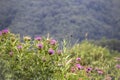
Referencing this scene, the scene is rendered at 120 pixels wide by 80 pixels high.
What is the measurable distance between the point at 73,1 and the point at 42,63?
4638cm

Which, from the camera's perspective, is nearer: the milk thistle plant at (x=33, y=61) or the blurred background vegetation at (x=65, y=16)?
the milk thistle plant at (x=33, y=61)

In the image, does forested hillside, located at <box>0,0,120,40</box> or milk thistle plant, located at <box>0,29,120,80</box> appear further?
forested hillside, located at <box>0,0,120,40</box>

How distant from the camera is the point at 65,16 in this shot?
150 feet

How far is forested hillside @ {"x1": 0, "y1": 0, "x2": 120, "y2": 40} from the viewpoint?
3994cm

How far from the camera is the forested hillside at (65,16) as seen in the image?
3994cm

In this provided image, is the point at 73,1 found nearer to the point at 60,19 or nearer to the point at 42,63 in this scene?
the point at 60,19

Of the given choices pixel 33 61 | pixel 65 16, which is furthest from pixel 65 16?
pixel 33 61

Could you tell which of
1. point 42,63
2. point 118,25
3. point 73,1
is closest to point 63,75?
point 42,63

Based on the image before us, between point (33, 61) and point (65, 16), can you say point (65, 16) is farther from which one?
point (33, 61)

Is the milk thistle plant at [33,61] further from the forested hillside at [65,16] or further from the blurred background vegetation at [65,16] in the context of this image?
the forested hillside at [65,16]

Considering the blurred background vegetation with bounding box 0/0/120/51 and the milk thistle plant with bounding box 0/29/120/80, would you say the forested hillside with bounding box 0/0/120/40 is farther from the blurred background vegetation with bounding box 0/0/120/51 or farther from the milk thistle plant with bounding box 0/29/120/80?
the milk thistle plant with bounding box 0/29/120/80

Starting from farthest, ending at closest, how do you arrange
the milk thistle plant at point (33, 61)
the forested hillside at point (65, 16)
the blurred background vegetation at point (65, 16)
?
the forested hillside at point (65, 16), the blurred background vegetation at point (65, 16), the milk thistle plant at point (33, 61)

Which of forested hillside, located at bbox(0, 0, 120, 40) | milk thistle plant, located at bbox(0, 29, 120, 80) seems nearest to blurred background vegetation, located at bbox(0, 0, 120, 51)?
forested hillside, located at bbox(0, 0, 120, 40)

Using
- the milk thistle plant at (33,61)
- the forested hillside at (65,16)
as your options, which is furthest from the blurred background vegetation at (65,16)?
the milk thistle plant at (33,61)
